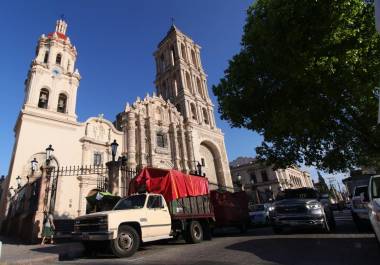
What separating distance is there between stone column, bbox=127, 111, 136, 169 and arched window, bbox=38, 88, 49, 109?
942 cm

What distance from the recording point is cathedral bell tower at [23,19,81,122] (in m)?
25.7

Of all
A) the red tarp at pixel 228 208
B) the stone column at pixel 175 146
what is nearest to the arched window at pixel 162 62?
the stone column at pixel 175 146

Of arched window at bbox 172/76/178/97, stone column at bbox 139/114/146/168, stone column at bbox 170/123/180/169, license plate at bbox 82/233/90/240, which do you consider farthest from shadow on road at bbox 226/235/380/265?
arched window at bbox 172/76/178/97

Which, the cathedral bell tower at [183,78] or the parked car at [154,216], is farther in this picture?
the cathedral bell tower at [183,78]

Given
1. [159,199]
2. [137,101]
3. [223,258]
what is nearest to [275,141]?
[159,199]

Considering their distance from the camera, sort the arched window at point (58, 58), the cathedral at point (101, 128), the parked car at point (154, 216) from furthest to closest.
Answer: the arched window at point (58, 58) < the cathedral at point (101, 128) < the parked car at point (154, 216)

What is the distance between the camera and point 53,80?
90.7ft

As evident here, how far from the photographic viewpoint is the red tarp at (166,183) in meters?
10.3

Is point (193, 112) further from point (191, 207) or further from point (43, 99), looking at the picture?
point (191, 207)

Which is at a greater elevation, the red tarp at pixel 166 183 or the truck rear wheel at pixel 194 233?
the red tarp at pixel 166 183

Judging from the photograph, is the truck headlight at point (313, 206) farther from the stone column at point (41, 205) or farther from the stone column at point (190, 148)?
the stone column at point (190, 148)

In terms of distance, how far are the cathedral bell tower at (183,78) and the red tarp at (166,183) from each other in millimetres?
27102

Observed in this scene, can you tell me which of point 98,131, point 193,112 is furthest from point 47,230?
point 193,112

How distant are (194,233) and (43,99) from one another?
24.3 metres
